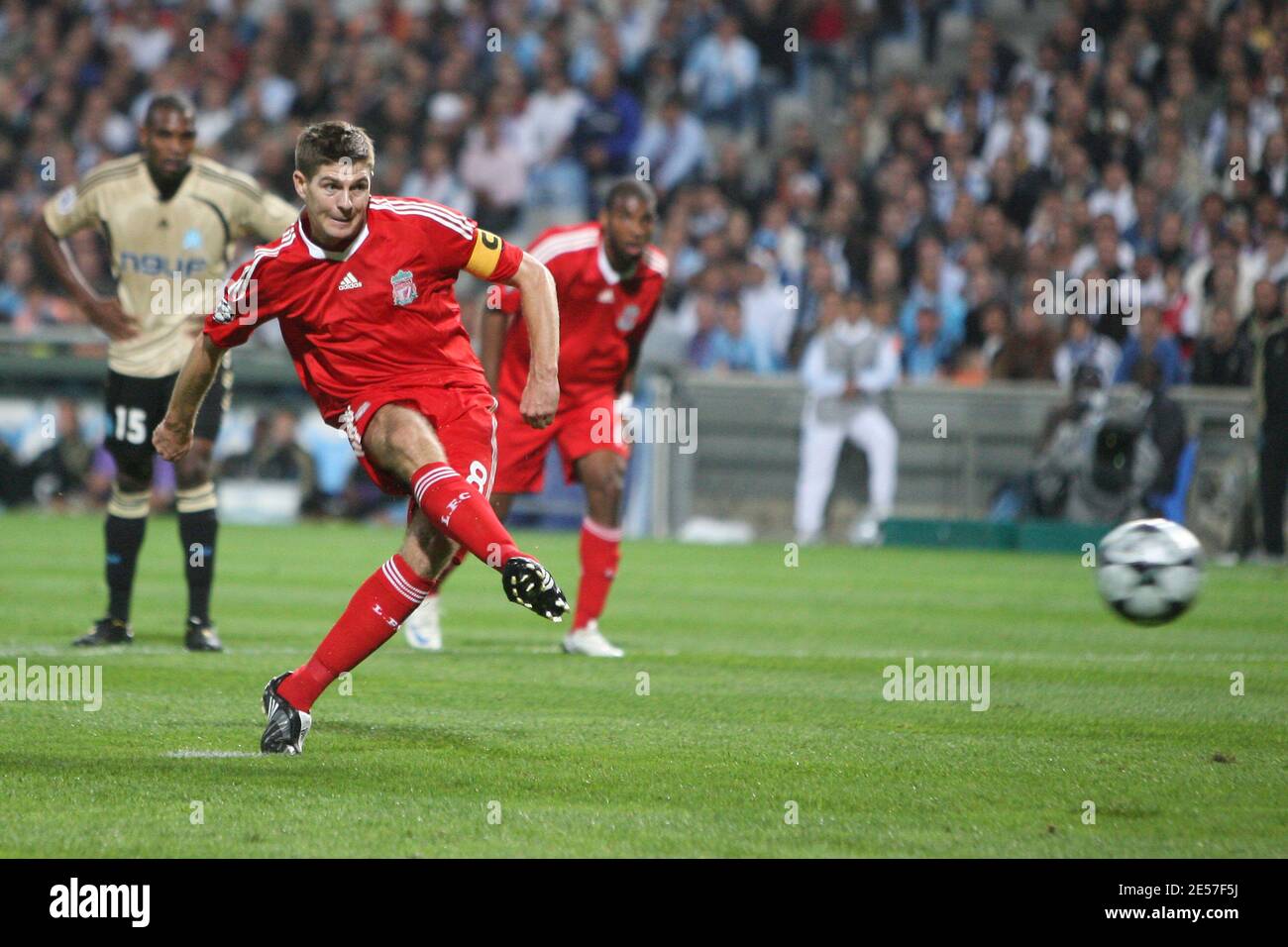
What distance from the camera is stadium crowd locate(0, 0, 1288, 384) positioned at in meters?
19.6

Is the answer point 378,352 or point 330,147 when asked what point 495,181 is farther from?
point 330,147

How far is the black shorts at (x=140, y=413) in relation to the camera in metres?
9.55

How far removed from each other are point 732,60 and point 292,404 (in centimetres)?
729

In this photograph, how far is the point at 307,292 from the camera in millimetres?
6609

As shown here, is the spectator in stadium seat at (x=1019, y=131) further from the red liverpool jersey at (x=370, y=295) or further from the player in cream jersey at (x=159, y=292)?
the red liverpool jersey at (x=370, y=295)

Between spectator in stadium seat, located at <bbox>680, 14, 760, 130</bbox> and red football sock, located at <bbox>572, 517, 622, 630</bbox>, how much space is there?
14.6 metres

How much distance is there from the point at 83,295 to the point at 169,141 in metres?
0.91

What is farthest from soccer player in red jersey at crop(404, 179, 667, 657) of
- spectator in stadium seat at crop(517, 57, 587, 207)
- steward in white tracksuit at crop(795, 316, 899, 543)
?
spectator in stadium seat at crop(517, 57, 587, 207)

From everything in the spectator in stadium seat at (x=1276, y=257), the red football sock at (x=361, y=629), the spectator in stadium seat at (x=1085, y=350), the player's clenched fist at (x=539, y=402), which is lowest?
the red football sock at (x=361, y=629)

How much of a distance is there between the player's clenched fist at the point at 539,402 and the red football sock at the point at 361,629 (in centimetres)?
67

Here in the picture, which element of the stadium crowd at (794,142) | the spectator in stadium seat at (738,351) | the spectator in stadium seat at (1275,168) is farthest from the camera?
the spectator in stadium seat at (738,351)

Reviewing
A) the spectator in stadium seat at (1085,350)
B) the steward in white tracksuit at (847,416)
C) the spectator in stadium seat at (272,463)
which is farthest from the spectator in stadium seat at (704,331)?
the spectator in stadium seat at (272,463)

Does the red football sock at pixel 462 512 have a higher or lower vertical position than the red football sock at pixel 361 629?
higher
